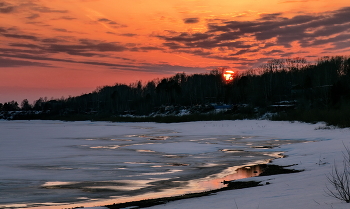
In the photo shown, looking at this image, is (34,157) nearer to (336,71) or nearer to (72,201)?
(72,201)

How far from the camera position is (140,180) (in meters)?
12.3

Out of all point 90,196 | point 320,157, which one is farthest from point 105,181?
point 320,157

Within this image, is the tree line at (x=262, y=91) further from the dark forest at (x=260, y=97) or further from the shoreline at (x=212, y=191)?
the shoreline at (x=212, y=191)

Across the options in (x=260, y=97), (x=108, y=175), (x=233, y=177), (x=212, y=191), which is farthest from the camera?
(x=260, y=97)

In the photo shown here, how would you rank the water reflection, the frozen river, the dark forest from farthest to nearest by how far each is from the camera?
the dark forest
the water reflection
the frozen river

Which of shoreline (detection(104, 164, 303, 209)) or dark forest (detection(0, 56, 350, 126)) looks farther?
dark forest (detection(0, 56, 350, 126))

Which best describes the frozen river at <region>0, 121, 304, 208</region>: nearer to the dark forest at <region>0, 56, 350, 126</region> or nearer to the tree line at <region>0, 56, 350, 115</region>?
the dark forest at <region>0, 56, 350, 126</region>

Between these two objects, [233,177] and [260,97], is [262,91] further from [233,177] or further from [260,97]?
[233,177]

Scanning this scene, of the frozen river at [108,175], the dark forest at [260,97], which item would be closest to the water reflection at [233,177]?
the frozen river at [108,175]

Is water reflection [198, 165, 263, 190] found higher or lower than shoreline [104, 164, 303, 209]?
lower

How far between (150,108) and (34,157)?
112351 mm

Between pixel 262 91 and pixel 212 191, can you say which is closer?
pixel 212 191

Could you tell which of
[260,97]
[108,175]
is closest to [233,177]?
[108,175]

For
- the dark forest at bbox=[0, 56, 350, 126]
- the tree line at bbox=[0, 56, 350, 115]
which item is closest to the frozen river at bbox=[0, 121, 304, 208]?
the dark forest at bbox=[0, 56, 350, 126]
